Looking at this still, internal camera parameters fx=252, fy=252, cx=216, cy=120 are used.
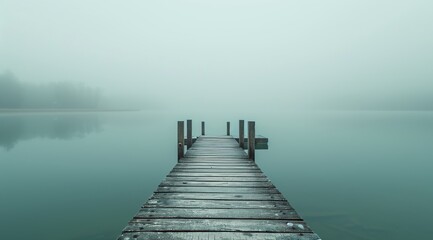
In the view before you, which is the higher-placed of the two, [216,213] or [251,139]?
[251,139]

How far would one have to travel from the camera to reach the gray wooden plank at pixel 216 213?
4.07 metres

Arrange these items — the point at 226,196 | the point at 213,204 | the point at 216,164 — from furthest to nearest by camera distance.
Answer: the point at 216,164
the point at 226,196
the point at 213,204

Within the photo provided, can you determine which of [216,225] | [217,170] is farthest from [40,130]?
[216,225]

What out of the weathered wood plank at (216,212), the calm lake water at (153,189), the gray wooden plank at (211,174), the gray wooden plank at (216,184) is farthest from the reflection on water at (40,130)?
the weathered wood plank at (216,212)

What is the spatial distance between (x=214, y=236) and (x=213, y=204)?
1.21m

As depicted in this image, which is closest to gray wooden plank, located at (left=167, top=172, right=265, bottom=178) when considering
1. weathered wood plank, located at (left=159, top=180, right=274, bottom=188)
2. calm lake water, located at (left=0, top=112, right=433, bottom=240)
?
weathered wood plank, located at (left=159, top=180, right=274, bottom=188)

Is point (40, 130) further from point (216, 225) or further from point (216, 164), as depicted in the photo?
point (216, 225)

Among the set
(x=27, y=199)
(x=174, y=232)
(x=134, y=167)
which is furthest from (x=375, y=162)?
(x=27, y=199)

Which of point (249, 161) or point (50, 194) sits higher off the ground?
point (249, 161)

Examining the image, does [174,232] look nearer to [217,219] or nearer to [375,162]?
[217,219]

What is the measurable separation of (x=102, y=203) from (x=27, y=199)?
140 inches

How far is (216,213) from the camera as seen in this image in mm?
4246

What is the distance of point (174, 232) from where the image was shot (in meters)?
3.56

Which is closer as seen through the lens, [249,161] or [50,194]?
[249,161]
